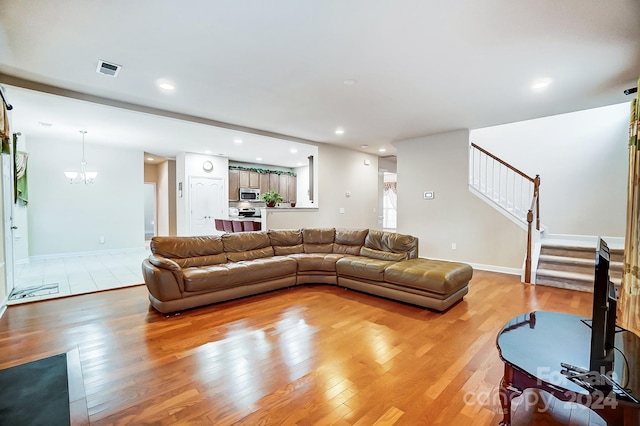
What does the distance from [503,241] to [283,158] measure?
634 centimetres

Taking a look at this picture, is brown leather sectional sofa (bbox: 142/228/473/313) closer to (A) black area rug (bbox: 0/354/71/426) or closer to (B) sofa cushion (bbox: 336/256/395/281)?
(B) sofa cushion (bbox: 336/256/395/281)

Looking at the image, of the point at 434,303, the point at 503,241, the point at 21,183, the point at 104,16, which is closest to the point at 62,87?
the point at 104,16

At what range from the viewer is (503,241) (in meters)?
5.45

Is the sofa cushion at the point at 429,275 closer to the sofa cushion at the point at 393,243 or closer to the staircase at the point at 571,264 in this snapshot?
the sofa cushion at the point at 393,243

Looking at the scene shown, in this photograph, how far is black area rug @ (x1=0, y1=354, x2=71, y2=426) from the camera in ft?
4.84

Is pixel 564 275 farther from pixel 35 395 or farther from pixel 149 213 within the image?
pixel 149 213

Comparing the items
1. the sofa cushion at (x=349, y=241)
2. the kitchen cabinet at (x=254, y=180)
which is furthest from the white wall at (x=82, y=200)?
the sofa cushion at (x=349, y=241)

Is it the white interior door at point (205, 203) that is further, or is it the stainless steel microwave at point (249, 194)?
the stainless steel microwave at point (249, 194)

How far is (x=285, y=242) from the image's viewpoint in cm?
509

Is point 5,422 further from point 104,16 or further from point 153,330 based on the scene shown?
point 104,16

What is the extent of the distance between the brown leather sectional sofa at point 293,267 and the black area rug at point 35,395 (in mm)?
1375

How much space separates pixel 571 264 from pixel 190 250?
5961 mm

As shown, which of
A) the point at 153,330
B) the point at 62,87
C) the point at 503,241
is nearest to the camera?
the point at 153,330

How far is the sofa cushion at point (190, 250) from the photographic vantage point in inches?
152
